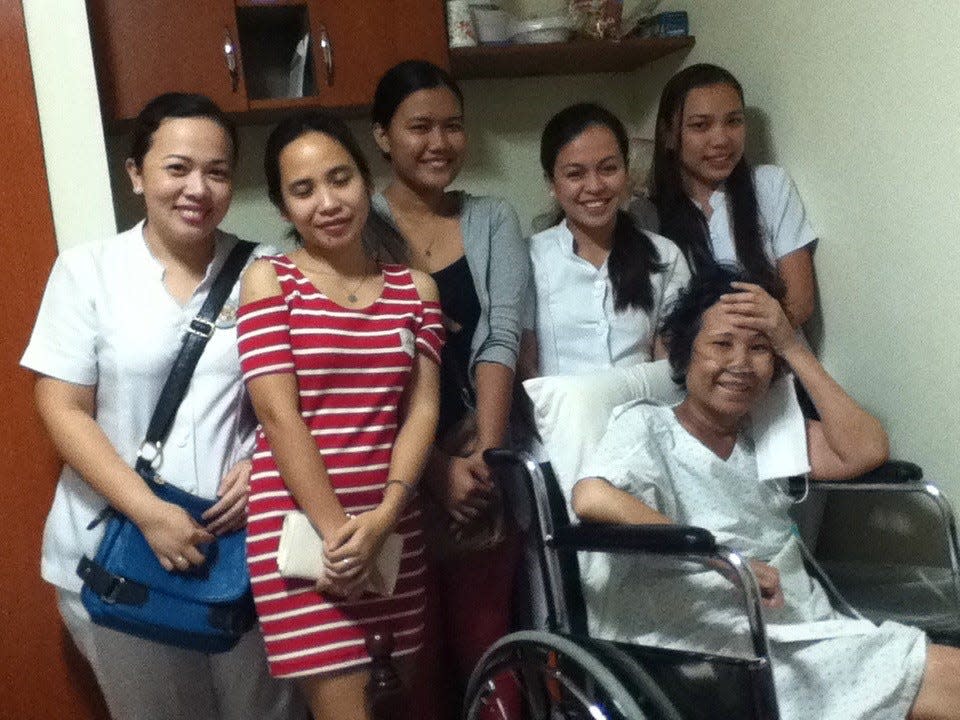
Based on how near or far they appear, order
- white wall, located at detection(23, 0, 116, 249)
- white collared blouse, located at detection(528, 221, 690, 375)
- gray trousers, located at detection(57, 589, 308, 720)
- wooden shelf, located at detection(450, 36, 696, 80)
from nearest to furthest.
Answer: gray trousers, located at detection(57, 589, 308, 720)
white wall, located at detection(23, 0, 116, 249)
white collared blouse, located at detection(528, 221, 690, 375)
wooden shelf, located at detection(450, 36, 696, 80)

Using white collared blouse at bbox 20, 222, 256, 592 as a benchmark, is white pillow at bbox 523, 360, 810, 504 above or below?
below

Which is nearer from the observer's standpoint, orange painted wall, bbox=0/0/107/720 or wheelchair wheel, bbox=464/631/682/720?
wheelchair wheel, bbox=464/631/682/720

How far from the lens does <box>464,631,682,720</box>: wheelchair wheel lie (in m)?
1.50

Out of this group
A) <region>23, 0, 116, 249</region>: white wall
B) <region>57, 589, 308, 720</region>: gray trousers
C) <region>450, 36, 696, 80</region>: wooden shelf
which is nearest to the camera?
<region>57, 589, 308, 720</region>: gray trousers

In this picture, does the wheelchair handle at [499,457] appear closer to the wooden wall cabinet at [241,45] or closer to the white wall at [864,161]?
the white wall at [864,161]

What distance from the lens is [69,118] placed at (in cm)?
201

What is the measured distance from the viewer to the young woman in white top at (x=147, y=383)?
1.69 metres

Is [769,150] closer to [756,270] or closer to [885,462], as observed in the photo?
[756,270]

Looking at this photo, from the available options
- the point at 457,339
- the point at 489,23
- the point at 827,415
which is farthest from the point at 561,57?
the point at 827,415

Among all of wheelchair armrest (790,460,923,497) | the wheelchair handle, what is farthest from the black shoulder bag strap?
wheelchair armrest (790,460,923,497)

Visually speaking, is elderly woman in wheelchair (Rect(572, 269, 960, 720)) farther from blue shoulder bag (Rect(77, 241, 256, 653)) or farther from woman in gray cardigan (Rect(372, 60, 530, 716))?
blue shoulder bag (Rect(77, 241, 256, 653))

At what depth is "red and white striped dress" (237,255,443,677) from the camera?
1599 millimetres

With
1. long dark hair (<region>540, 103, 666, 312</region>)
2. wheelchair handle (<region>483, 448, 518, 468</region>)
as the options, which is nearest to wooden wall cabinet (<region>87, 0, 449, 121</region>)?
long dark hair (<region>540, 103, 666, 312</region>)

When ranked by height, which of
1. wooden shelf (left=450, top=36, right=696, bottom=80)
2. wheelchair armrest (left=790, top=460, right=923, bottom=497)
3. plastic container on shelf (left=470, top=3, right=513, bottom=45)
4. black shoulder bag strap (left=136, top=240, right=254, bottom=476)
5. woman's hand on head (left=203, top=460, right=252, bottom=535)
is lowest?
wheelchair armrest (left=790, top=460, right=923, bottom=497)
